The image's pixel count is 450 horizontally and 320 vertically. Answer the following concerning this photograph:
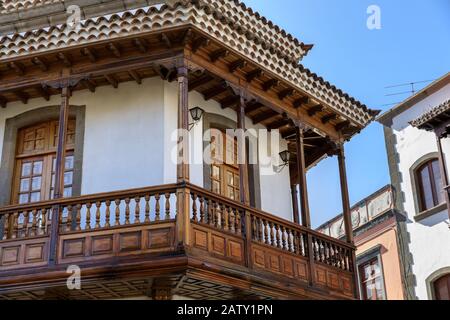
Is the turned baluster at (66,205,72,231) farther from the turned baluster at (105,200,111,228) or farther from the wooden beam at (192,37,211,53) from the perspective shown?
the wooden beam at (192,37,211,53)

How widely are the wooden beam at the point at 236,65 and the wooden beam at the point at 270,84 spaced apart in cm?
81

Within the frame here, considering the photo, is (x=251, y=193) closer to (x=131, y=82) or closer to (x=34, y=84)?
(x=131, y=82)

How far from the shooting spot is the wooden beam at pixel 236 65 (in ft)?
42.9

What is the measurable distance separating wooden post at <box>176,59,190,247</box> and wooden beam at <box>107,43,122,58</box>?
111cm

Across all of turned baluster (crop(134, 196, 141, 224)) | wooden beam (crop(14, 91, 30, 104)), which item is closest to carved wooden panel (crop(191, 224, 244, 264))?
turned baluster (crop(134, 196, 141, 224))

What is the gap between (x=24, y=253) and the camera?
11891 millimetres

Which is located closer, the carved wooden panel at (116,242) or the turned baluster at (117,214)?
the carved wooden panel at (116,242)

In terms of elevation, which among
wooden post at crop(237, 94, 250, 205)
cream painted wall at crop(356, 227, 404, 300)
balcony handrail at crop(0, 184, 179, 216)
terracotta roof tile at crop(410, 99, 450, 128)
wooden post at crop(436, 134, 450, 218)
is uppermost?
terracotta roof tile at crop(410, 99, 450, 128)

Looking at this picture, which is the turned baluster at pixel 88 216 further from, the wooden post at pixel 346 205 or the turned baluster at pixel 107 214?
the wooden post at pixel 346 205

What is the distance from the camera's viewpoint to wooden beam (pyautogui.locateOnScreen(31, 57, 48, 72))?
12.8 metres

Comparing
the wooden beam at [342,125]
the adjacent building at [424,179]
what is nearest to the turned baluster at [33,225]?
the wooden beam at [342,125]

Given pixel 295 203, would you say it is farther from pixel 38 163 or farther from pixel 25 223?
pixel 25 223

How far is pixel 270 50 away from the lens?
13.5m
